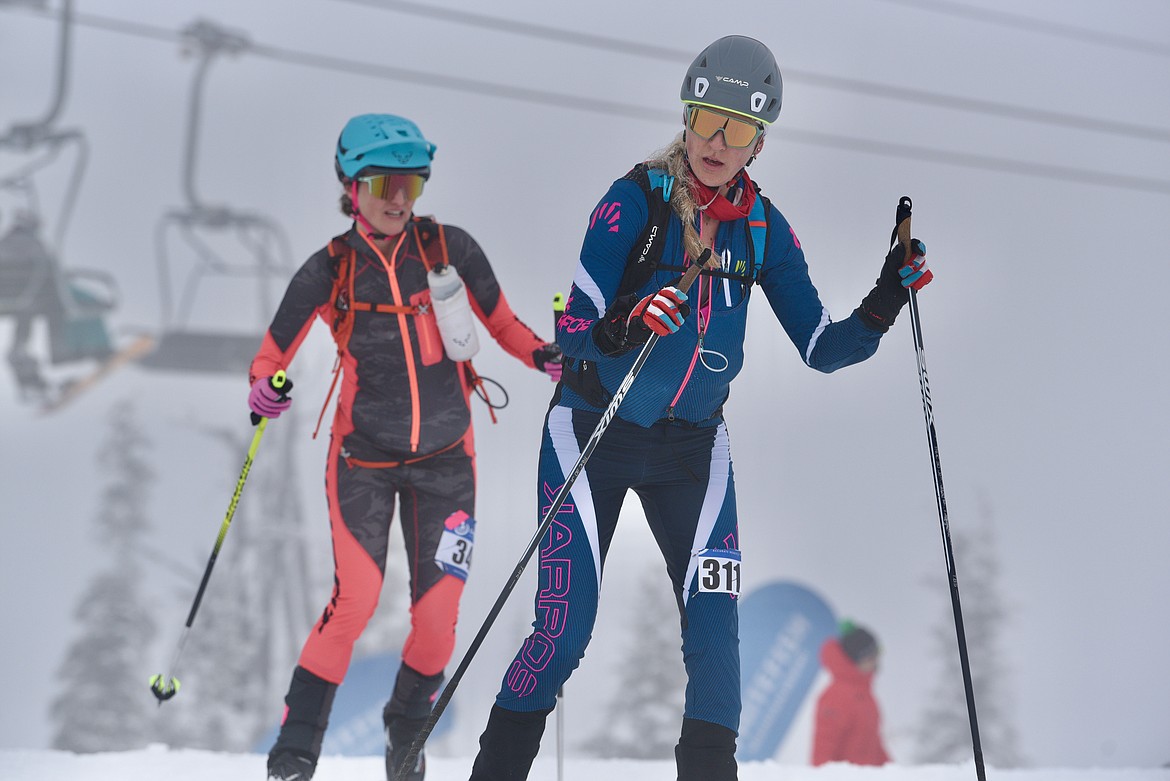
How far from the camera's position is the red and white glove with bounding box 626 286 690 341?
7.34 feet

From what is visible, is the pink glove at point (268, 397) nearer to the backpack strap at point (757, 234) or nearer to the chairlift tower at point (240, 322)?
the backpack strap at point (757, 234)

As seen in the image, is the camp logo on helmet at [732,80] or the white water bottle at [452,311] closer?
the camp logo on helmet at [732,80]

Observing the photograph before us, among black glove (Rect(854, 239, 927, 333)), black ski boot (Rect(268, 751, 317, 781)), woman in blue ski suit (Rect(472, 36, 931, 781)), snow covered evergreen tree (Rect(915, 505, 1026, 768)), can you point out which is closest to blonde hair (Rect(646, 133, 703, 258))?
woman in blue ski suit (Rect(472, 36, 931, 781))

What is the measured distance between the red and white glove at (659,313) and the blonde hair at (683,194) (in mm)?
232

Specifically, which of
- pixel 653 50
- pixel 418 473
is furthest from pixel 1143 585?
pixel 418 473

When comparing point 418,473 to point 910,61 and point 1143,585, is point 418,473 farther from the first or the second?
point 1143,585

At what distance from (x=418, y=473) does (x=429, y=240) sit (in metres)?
0.75

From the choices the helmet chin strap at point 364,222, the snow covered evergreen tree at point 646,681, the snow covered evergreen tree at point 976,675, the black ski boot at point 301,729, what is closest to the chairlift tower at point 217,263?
the snow covered evergreen tree at point 646,681

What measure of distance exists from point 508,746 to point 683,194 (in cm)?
133

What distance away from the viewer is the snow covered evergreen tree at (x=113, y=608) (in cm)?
584

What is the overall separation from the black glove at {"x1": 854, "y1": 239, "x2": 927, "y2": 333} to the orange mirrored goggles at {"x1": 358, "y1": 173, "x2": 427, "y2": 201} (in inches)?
57.4

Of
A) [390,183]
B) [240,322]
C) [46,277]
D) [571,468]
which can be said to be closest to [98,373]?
[46,277]

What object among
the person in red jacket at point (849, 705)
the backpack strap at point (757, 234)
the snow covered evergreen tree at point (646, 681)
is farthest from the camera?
the person in red jacket at point (849, 705)

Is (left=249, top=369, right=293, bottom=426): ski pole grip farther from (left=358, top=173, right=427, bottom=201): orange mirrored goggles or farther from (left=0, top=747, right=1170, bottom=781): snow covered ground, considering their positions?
(left=0, top=747, right=1170, bottom=781): snow covered ground
